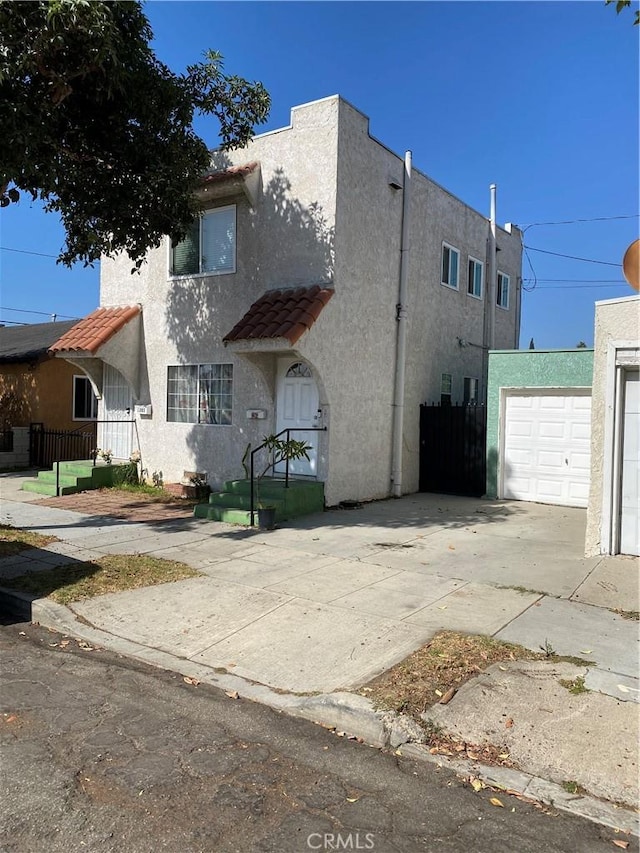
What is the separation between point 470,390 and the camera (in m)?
16.2

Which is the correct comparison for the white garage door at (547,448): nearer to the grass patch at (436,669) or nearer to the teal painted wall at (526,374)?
the teal painted wall at (526,374)

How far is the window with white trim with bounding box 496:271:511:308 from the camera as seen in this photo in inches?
703

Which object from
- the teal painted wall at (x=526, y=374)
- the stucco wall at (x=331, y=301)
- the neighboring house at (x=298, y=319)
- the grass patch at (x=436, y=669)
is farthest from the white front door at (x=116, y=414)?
the grass patch at (x=436, y=669)

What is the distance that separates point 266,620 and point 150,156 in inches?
280

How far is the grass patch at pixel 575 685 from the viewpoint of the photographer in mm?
4180

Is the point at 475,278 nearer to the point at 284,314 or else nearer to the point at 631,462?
the point at 284,314

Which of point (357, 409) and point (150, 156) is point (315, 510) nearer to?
point (357, 409)

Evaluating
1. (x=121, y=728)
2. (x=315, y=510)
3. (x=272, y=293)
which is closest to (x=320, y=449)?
(x=315, y=510)

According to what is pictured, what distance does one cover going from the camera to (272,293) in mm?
11664

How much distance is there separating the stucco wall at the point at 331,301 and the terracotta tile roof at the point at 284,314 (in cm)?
27

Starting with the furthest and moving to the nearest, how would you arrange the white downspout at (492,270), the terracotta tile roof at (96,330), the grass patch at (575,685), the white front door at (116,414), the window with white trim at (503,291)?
the window with white trim at (503,291), the white downspout at (492,270), the white front door at (116,414), the terracotta tile roof at (96,330), the grass patch at (575,685)

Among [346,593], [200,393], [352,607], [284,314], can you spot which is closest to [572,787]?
[352,607]

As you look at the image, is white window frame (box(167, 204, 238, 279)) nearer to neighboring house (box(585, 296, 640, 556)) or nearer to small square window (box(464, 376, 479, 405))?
small square window (box(464, 376, 479, 405))

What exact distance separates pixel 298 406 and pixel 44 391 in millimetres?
10521
